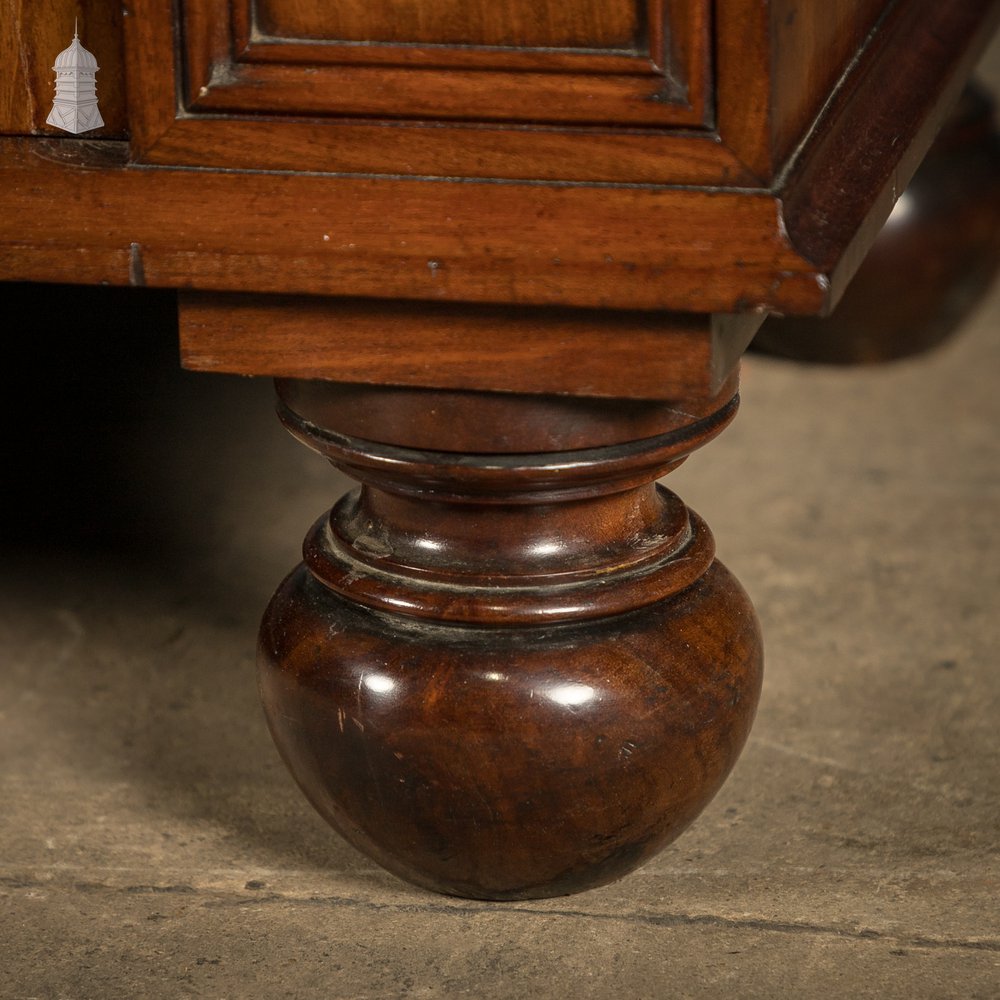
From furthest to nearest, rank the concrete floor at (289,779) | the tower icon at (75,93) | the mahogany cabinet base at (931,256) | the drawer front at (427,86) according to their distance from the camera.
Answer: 1. the mahogany cabinet base at (931,256)
2. the concrete floor at (289,779)
3. the tower icon at (75,93)
4. the drawer front at (427,86)

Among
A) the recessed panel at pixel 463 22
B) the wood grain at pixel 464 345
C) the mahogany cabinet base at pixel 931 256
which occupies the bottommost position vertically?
the mahogany cabinet base at pixel 931 256

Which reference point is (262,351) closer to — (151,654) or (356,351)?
(356,351)

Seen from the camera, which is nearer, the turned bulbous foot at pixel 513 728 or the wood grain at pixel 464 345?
the wood grain at pixel 464 345

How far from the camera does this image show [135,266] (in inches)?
34.7

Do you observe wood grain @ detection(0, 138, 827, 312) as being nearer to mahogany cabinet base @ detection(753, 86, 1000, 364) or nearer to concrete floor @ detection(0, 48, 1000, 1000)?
concrete floor @ detection(0, 48, 1000, 1000)

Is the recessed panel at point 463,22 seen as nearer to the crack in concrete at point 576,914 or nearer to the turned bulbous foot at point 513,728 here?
the turned bulbous foot at point 513,728

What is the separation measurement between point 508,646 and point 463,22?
1.25 feet

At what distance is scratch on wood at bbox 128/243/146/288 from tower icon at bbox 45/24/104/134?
81mm

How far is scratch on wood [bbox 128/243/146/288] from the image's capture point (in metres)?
0.88

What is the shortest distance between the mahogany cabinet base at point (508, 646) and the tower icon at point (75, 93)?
0.21m

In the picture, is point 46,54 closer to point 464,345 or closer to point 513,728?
point 464,345

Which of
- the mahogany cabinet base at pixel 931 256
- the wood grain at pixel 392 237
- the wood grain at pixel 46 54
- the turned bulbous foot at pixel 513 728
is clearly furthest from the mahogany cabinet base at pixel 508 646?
the mahogany cabinet base at pixel 931 256

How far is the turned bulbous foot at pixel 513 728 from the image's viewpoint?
96cm

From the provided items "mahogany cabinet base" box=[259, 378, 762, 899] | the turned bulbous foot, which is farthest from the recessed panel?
the turned bulbous foot
